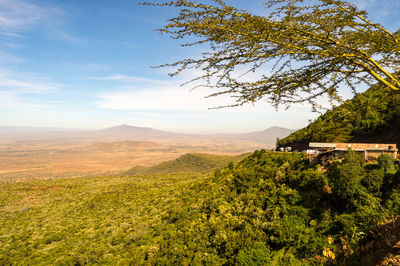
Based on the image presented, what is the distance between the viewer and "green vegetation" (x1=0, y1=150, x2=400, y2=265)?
29.5 ft

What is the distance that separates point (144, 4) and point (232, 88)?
244cm

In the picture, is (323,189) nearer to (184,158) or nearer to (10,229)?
(10,229)

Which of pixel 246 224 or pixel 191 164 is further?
pixel 191 164

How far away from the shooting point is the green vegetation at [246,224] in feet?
29.5

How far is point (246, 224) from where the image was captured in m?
12.1

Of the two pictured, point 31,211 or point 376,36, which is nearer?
point 376,36

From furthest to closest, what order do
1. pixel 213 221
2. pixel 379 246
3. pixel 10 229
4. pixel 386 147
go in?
pixel 10 229, pixel 213 221, pixel 386 147, pixel 379 246

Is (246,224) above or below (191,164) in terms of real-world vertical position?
above

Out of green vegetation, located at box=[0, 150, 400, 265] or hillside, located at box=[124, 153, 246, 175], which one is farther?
hillside, located at box=[124, 153, 246, 175]

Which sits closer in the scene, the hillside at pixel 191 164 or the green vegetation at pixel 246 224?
the green vegetation at pixel 246 224

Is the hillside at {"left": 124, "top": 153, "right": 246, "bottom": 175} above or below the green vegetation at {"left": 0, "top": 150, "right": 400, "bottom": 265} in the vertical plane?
below

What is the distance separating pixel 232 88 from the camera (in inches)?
175

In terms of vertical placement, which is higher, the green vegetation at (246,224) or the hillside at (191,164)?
the green vegetation at (246,224)

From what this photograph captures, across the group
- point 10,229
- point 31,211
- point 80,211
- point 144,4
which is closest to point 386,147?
point 144,4
